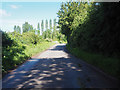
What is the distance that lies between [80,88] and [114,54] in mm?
3342

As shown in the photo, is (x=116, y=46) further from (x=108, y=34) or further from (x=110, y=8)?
(x=110, y=8)

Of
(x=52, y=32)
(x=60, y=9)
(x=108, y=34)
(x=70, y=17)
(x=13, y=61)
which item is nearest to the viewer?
(x=108, y=34)

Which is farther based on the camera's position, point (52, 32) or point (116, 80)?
point (52, 32)

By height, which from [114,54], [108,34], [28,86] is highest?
[108,34]

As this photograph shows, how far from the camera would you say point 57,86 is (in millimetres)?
5602

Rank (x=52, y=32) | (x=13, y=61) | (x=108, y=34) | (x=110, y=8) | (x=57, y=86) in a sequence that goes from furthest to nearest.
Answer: (x=52, y=32)
(x=13, y=61)
(x=108, y=34)
(x=110, y=8)
(x=57, y=86)

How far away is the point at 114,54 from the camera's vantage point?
7238 mm

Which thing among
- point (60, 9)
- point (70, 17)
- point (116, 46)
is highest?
point (60, 9)

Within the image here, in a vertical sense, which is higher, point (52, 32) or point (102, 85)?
point (52, 32)

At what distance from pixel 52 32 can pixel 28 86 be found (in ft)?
412

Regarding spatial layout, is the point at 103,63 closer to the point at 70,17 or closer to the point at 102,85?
the point at 102,85

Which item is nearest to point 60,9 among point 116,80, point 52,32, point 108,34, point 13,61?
point 13,61

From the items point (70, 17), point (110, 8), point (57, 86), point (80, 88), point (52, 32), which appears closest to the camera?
point (80, 88)

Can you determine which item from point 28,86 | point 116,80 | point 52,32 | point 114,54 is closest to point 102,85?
point 116,80
